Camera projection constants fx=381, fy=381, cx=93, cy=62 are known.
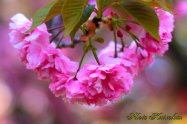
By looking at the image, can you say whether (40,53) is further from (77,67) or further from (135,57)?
(135,57)

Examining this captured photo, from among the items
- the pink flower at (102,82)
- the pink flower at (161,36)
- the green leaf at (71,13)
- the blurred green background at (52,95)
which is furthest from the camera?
the blurred green background at (52,95)

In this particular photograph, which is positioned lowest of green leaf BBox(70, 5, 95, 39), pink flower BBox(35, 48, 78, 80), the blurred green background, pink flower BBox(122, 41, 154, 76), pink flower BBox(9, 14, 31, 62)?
the blurred green background

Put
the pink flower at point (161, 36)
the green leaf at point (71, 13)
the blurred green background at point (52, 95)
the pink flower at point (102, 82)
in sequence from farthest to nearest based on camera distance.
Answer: the blurred green background at point (52, 95) < the pink flower at point (161, 36) < the pink flower at point (102, 82) < the green leaf at point (71, 13)

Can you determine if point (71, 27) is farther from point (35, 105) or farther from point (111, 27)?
point (35, 105)

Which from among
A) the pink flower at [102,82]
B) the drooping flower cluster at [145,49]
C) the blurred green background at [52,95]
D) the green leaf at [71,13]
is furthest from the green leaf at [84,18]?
the blurred green background at [52,95]

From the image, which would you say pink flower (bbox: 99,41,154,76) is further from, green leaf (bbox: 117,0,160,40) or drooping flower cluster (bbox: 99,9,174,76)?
green leaf (bbox: 117,0,160,40)

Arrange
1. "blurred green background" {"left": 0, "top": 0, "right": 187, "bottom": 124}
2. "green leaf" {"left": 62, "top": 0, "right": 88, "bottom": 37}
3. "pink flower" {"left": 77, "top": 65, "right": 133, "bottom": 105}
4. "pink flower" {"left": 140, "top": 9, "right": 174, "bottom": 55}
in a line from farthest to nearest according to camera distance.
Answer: "blurred green background" {"left": 0, "top": 0, "right": 187, "bottom": 124} < "pink flower" {"left": 140, "top": 9, "right": 174, "bottom": 55} < "pink flower" {"left": 77, "top": 65, "right": 133, "bottom": 105} < "green leaf" {"left": 62, "top": 0, "right": 88, "bottom": 37}

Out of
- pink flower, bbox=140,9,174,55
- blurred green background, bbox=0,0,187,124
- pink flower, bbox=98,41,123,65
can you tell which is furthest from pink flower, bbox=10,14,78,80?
blurred green background, bbox=0,0,187,124

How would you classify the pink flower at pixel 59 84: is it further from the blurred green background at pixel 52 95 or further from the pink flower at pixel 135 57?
the blurred green background at pixel 52 95
